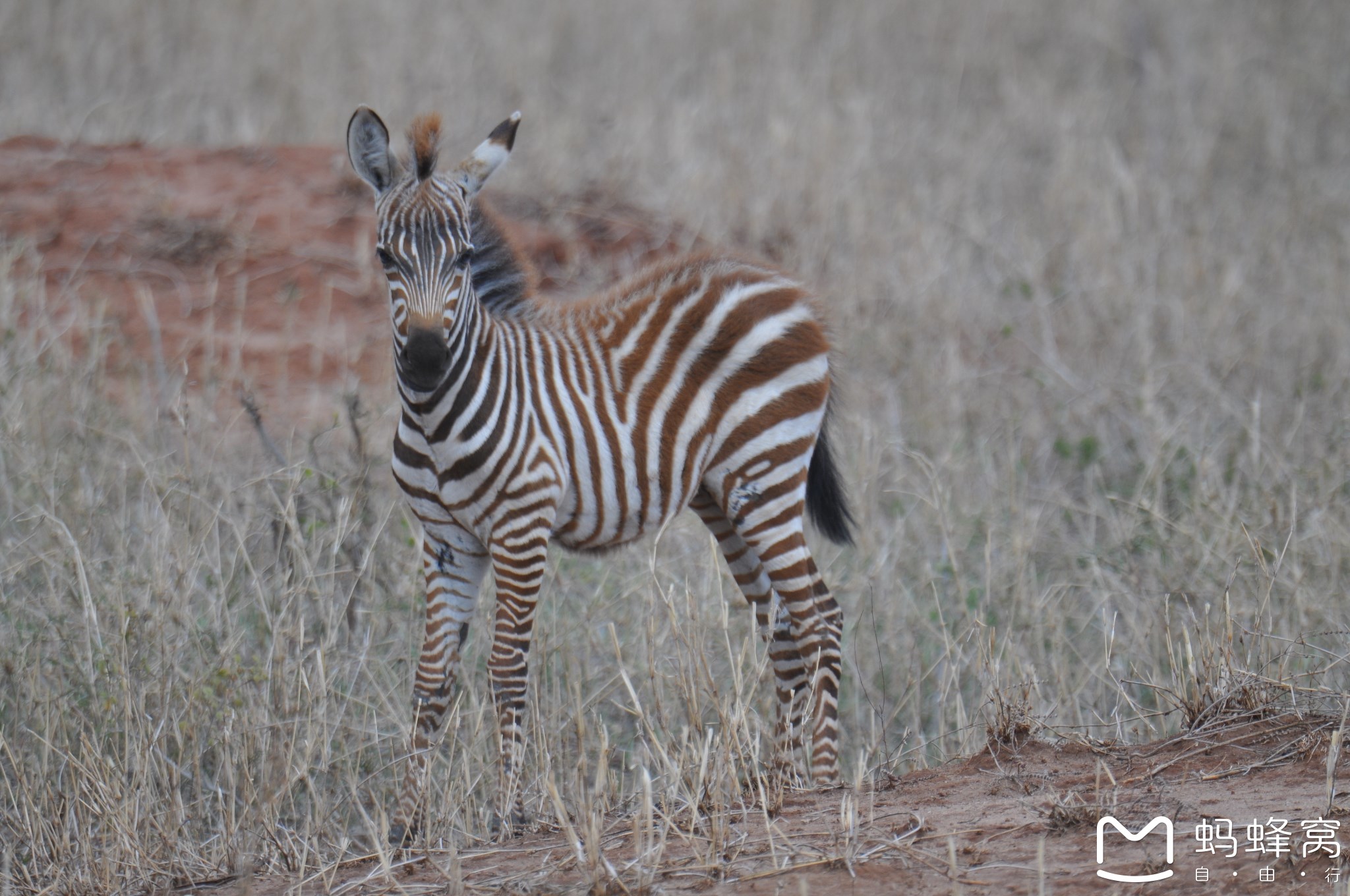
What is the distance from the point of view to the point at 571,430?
15.7 ft

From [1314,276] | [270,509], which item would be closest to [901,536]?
[270,509]

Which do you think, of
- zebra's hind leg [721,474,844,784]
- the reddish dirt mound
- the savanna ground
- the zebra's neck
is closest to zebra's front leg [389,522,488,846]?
the savanna ground

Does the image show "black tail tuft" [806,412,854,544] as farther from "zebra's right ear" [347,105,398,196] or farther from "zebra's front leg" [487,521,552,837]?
"zebra's right ear" [347,105,398,196]

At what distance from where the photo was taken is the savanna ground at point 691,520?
12.9 feet

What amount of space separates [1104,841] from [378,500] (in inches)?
187

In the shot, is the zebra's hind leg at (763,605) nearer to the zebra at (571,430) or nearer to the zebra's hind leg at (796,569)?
the zebra at (571,430)

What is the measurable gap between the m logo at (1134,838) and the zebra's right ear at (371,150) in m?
3.07

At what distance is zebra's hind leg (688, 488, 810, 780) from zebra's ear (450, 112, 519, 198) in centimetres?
163

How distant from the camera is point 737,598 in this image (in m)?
6.29

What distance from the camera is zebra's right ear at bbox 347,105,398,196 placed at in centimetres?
434

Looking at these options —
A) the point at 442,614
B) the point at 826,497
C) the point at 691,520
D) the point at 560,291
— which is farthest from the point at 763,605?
the point at 560,291

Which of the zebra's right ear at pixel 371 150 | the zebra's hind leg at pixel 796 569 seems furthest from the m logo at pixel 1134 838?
the zebra's right ear at pixel 371 150

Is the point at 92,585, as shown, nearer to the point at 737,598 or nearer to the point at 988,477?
the point at 737,598

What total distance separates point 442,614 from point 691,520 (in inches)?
108
